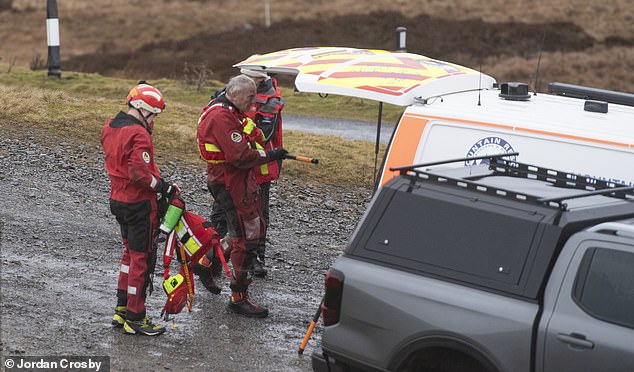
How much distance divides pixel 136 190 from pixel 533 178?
2.85 metres

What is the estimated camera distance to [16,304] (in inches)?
300

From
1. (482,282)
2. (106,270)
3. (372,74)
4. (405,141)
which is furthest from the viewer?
(106,270)

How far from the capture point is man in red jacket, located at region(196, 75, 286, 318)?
7.79 m

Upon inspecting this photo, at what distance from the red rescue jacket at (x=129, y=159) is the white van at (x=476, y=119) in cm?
153

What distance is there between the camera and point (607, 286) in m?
5.34

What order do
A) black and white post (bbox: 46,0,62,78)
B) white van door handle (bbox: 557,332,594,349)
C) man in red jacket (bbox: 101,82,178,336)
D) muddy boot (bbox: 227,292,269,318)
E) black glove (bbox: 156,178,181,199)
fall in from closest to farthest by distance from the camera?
1. white van door handle (bbox: 557,332,594,349)
2. man in red jacket (bbox: 101,82,178,336)
3. black glove (bbox: 156,178,181,199)
4. muddy boot (bbox: 227,292,269,318)
5. black and white post (bbox: 46,0,62,78)

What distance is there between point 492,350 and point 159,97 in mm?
3246

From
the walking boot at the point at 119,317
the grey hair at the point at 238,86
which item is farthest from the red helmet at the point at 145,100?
the walking boot at the point at 119,317

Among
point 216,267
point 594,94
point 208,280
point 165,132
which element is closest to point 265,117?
point 216,267

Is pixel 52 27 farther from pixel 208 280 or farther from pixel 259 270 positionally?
pixel 208 280

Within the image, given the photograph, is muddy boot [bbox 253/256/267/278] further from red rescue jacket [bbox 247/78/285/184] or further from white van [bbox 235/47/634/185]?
white van [bbox 235/47/634/185]

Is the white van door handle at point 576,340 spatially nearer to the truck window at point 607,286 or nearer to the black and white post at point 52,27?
the truck window at point 607,286

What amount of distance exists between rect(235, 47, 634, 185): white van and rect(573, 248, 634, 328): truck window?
1.84 meters

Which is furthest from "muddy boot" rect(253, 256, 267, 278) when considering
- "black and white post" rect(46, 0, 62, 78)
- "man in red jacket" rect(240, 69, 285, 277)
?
"black and white post" rect(46, 0, 62, 78)
